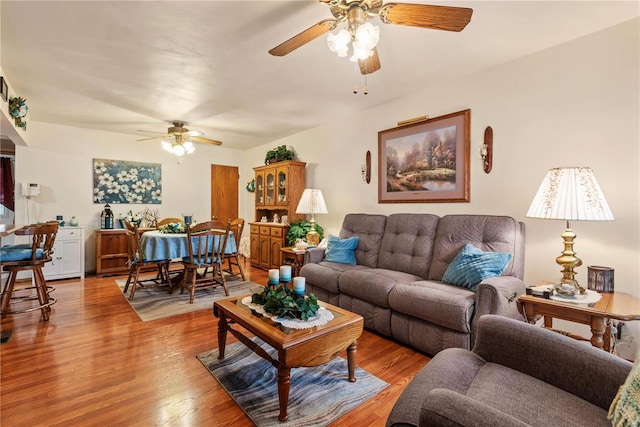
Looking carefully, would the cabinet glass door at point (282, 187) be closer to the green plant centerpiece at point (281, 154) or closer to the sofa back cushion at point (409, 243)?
the green plant centerpiece at point (281, 154)

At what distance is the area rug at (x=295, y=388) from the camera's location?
162 centimetres

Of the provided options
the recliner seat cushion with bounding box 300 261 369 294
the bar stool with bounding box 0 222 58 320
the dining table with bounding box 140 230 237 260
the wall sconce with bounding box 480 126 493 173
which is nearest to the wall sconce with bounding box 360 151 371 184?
the recliner seat cushion with bounding box 300 261 369 294

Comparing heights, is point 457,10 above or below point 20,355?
above

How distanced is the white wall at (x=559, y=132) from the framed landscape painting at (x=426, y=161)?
89 millimetres

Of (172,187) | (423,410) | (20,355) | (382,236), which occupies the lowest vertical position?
(20,355)

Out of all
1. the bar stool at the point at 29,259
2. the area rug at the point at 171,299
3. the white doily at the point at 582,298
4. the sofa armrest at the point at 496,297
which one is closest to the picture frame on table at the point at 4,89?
the bar stool at the point at 29,259

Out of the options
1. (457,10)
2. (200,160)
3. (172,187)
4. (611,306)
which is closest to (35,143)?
(172,187)

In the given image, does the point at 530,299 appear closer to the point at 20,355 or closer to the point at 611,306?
the point at 611,306

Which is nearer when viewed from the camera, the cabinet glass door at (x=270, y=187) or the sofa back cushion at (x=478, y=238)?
the sofa back cushion at (x=478, y=238)

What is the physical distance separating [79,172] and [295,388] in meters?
5.17

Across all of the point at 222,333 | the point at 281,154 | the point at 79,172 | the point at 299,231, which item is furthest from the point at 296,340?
the point at 79,172

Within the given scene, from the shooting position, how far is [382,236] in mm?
3348

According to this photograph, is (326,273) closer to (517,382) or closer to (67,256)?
(517,382)

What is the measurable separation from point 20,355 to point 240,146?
4.83 metres
